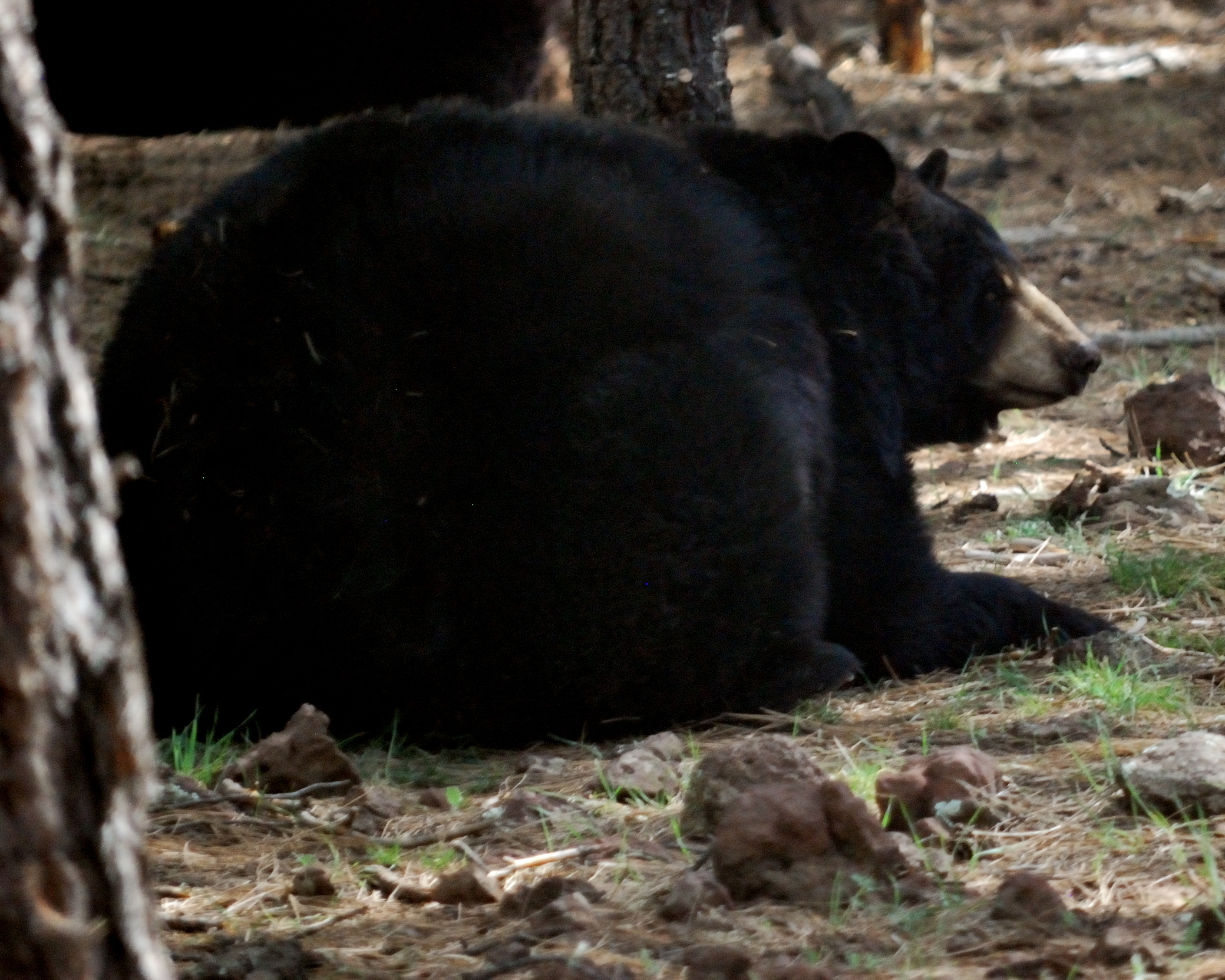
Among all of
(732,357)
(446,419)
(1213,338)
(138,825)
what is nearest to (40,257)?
(138,825)

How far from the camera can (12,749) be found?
1421 millimetres

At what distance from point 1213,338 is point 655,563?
429 cm

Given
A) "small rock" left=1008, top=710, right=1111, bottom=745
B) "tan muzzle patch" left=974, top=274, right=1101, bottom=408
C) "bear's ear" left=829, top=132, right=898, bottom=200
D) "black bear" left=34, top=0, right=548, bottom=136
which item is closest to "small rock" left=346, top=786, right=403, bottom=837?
"small rock" left=1008, top=710, right=1111, bottom=745

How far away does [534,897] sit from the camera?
2350mm

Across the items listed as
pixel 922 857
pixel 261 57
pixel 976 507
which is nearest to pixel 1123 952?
pixel 922 857

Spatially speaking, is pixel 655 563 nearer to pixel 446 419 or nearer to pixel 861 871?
pixel 446 419

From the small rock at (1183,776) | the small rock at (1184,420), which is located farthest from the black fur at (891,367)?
the small rock at (1183,776)

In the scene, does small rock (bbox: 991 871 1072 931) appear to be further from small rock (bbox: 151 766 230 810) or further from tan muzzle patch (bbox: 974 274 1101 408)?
tan muzzle patch (bbox: 974 274 1101 408)

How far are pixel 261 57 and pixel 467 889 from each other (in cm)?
523

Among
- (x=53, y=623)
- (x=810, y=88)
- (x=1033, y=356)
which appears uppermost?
(x=810, y=88)

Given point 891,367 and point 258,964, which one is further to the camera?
point 891,367

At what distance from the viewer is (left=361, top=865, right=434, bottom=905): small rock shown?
2.47 meters

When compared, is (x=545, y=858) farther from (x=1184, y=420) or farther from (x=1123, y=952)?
(x=1184, y=420)

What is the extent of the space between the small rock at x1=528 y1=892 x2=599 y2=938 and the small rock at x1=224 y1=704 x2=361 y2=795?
830 millimetres
